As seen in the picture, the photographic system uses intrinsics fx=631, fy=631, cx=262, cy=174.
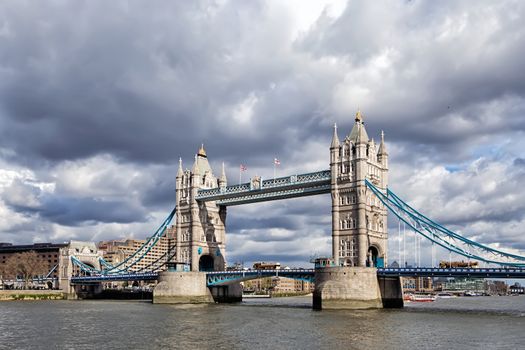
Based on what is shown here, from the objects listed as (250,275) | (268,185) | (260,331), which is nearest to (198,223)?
(268,185)

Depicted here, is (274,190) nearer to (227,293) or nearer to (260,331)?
(227,293)

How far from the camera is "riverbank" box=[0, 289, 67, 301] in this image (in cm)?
12200

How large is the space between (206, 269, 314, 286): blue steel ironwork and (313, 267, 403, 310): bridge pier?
24.1 ft

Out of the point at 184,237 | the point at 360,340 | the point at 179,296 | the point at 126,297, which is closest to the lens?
the point at 360,340

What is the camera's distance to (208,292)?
108m

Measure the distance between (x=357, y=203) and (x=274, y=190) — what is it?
57.2 feet

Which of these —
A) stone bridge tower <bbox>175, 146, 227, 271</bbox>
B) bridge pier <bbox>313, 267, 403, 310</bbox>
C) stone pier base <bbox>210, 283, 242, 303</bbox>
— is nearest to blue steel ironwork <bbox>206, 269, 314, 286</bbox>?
stone pier base <bbox>210, 283, 242, 303</bbox>

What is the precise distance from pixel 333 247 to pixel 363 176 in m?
11.7

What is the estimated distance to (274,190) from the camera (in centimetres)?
10544

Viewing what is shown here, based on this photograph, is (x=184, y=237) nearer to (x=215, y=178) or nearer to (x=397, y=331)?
(x=215, y=178)

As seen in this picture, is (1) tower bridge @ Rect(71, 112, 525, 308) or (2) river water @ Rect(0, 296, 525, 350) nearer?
(2) river water @ Rect(0, 296, 525, 350)

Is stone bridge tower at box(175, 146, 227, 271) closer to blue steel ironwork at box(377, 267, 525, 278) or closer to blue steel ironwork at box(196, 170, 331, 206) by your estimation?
blue steel ironwork at box(196, 170, 331, 206)

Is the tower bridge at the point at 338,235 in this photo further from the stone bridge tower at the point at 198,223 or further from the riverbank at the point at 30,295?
the riverbank at the point at 30,295

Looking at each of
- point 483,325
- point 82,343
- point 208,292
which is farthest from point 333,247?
point 82,343
